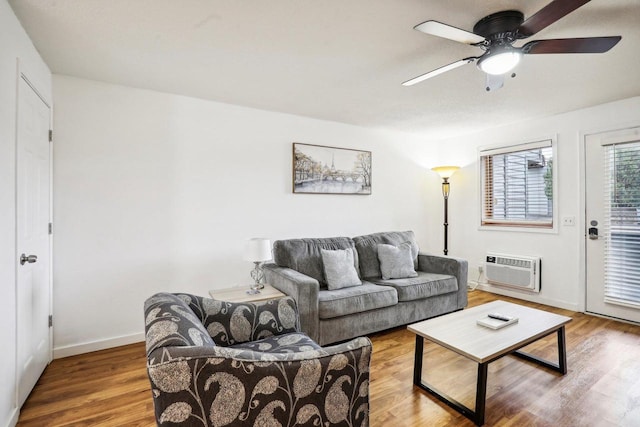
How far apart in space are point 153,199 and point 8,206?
1247 mm

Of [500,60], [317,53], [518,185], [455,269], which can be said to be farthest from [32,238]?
[518,185]

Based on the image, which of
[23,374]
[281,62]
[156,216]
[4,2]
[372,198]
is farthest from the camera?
[372,198]

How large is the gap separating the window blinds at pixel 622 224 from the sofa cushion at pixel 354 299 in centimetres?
245

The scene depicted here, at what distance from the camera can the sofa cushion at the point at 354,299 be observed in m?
2.65

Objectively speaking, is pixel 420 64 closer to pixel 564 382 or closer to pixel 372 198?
pixel 372 198

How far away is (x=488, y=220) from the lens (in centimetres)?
451

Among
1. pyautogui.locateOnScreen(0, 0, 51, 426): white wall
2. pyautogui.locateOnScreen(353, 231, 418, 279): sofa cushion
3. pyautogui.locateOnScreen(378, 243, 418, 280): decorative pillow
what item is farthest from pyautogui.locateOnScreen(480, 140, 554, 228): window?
pyautogui.locateOnScreen(0, 0, 51, 426): white wall

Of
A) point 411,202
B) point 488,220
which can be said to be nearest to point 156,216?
point 411,202

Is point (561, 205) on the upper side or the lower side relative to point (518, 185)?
lower

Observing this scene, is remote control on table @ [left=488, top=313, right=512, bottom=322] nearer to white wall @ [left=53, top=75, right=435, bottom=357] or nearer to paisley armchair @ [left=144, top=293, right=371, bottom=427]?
paisley armchair @ [left=144, top=293, right=371, bottom=427]

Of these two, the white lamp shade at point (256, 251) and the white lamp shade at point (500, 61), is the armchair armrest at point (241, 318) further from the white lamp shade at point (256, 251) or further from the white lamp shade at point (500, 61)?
the white lamp shade at point (500, 61)

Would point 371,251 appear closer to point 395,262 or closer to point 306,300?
point 395,262

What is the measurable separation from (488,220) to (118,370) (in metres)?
4.63

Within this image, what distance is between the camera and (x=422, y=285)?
10.4 ft
